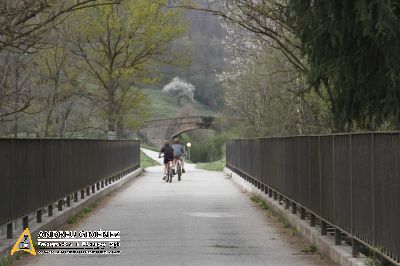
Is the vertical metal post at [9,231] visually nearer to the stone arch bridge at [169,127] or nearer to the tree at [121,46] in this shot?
the tree at [121,46]

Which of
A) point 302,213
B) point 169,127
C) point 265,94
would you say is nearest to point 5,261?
point 302,213

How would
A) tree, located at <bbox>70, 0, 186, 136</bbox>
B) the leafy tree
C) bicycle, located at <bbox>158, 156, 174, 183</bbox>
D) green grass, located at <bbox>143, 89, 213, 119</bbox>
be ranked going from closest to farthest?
the leafy tree
bicycle, located at <bbox>158, 156, 174, 183</bbox>
tree, located at <bbox>70, 0, 186, 136</bbox>
green grass, located at <bbox>143, 89, 213, 119</bbox>

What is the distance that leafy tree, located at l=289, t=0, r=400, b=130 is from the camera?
10.4 m

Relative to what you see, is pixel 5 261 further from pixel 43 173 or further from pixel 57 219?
pixel 57 219

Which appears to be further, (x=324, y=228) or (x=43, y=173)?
(x=43, y=173)

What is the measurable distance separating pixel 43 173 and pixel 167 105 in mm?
133784

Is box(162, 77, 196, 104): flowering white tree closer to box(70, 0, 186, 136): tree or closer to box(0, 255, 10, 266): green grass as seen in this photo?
box(70, 0, 186, 136): tree

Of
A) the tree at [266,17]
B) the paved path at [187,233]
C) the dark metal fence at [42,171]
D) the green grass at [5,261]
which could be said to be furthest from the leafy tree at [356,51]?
the green grass at [5,261]

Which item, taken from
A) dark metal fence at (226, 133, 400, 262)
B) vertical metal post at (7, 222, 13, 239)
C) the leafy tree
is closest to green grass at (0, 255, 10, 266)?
vertical metal post at (7, 222, 13, 239)

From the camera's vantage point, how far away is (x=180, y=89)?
142125mm

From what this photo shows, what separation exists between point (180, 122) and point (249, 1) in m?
87.1

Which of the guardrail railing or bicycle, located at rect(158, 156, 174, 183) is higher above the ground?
the guardrail railing

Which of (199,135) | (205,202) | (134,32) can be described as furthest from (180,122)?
(205,202)

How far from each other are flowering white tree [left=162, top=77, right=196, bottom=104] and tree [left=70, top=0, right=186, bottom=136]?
96731 millimetres
